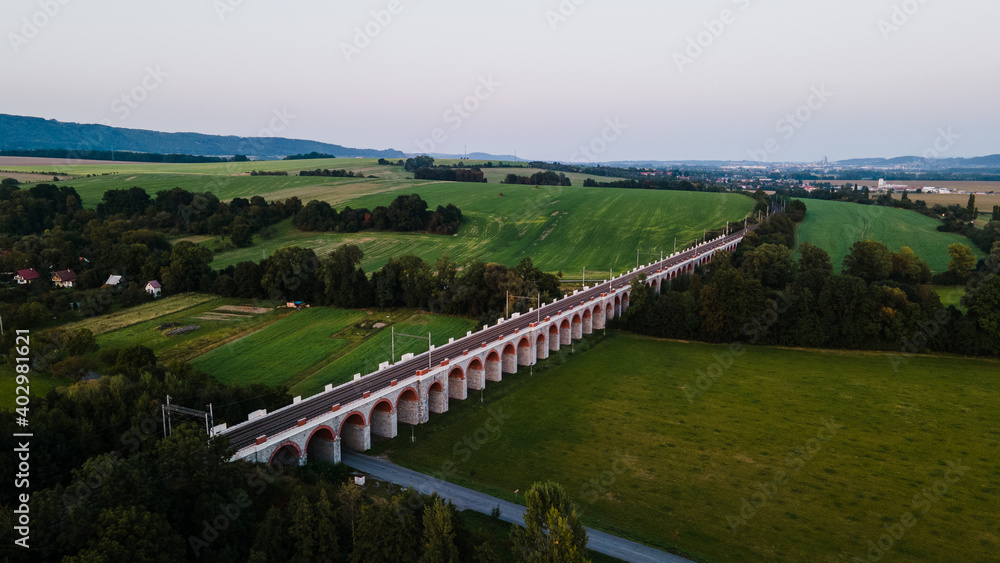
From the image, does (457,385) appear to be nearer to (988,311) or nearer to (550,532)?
(550,532)

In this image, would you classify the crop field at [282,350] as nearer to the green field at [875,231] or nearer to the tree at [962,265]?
the green field at [875,231]

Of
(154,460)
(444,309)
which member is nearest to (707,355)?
(444,309)

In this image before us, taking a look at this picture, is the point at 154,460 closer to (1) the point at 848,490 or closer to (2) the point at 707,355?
(1) the point at 848,490

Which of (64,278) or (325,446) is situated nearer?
(325,446)

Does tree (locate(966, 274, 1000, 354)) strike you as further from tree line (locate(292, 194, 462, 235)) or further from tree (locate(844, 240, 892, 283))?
tree line (locate(292, 194, 462, 235))

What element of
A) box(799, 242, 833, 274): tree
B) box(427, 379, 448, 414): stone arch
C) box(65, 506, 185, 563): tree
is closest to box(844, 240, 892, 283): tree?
box(799, 242, 833, 274): tree

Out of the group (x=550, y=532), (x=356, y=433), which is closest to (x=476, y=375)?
(x=356, y=433)
